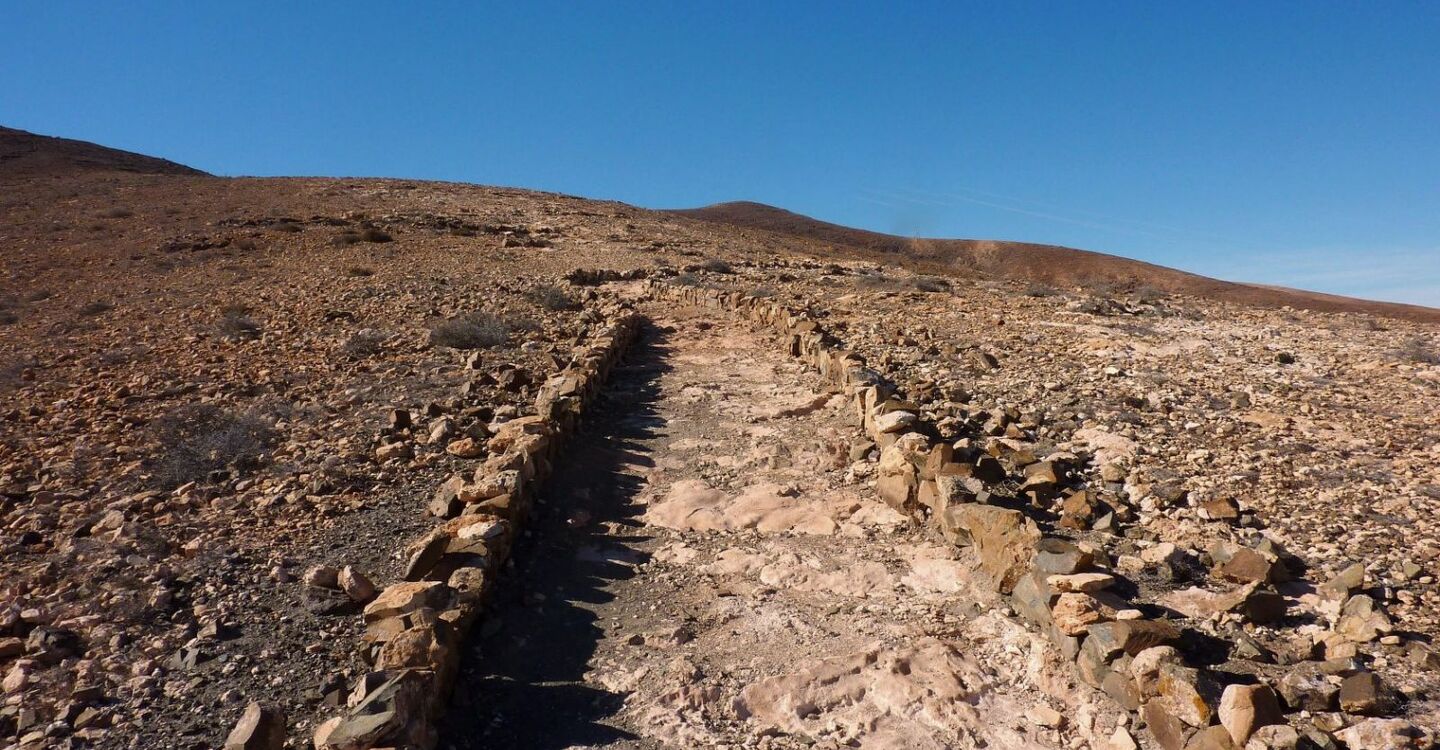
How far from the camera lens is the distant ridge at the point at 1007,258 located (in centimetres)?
3338

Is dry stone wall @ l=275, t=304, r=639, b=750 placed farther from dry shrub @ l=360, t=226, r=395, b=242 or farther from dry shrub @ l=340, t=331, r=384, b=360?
dry shrub @ l=360, t=226, r=395, b=242

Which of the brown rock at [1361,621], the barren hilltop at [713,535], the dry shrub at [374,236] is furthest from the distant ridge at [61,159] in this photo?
Answer: the brown rock at [1361,621]

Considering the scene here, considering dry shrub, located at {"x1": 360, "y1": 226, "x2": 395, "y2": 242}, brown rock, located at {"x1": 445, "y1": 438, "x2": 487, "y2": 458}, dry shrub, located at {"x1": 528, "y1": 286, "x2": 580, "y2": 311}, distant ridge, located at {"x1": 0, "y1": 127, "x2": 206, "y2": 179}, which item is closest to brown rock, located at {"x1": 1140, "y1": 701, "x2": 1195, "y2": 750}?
brown rock, located at {"x1": 445, "y1": 438, "x2": 487, "y2": 458}

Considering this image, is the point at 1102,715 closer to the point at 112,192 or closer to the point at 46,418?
the point at 46,418

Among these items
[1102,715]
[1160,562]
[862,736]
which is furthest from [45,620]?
[1160,562]

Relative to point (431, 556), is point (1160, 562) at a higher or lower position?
higher

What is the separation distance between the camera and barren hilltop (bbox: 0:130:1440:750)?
3107 mm

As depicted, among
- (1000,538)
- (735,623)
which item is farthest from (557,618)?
(1000,538)

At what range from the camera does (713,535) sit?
487cm

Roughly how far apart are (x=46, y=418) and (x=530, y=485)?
13.4ft

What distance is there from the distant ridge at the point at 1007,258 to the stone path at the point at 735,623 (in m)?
27.0

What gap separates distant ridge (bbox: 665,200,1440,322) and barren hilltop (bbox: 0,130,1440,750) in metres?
24.8

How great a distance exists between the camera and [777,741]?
3.08 metres

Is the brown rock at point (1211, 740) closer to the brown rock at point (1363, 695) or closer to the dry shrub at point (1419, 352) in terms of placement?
the brown rock at point (1363, 695)
